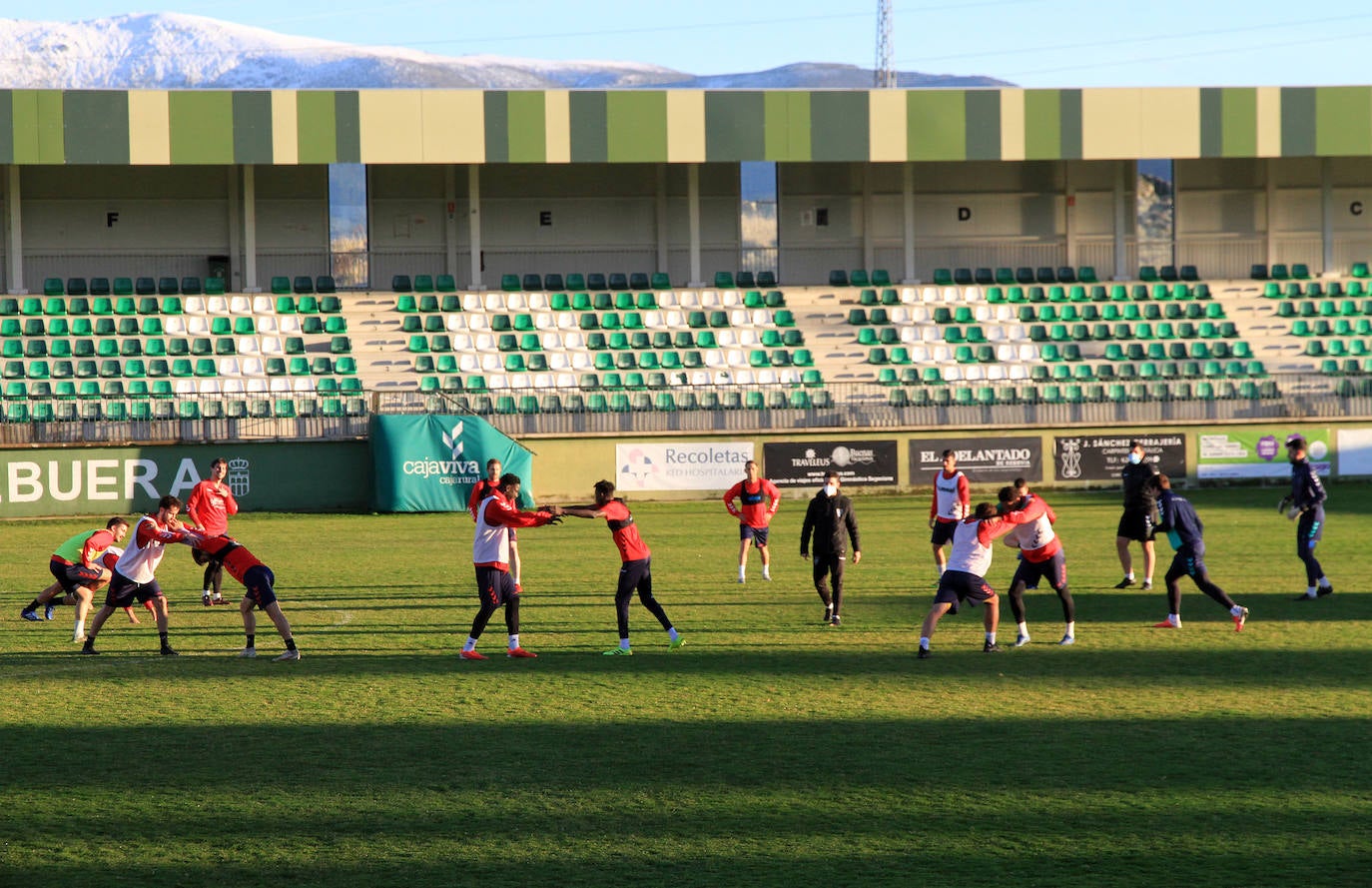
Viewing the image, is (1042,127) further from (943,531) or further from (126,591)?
(126,591)

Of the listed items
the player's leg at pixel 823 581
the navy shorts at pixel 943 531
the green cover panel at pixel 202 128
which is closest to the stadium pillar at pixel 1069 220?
the green cover panel at pixel 202 128

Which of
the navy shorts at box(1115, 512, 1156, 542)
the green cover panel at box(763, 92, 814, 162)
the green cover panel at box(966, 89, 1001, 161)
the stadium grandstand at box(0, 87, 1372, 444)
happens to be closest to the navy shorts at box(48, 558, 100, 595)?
the navy shorts at box(1115, 512, 1156, 542)

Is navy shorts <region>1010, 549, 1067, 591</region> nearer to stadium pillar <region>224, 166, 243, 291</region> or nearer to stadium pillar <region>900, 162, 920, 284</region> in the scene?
stadium pillar <region>900, 162, 920, 284</region>

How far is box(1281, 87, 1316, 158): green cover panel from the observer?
44.5 metres

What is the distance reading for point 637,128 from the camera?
42969 mm

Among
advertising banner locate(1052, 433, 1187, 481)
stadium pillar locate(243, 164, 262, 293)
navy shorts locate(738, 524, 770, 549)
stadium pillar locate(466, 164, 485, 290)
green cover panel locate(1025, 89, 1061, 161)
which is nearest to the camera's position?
navy shorts locate(738, 524, 770, 549)

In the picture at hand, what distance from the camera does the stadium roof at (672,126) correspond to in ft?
135

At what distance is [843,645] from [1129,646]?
2.90m

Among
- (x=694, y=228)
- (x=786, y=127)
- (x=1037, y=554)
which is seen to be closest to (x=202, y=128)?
(x=694, y=228)

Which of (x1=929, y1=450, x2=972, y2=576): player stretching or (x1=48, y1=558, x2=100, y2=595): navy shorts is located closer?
(x1=48, y1=558, x2=100, y2=595): navy shorts

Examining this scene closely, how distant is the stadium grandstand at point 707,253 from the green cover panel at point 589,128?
5.3 inches

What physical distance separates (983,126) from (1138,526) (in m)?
27.4

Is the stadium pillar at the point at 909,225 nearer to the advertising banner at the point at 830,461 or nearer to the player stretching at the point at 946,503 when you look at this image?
the advertising banner at the point at 830,461

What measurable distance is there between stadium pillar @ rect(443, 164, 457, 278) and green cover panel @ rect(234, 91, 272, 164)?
5.96 m
